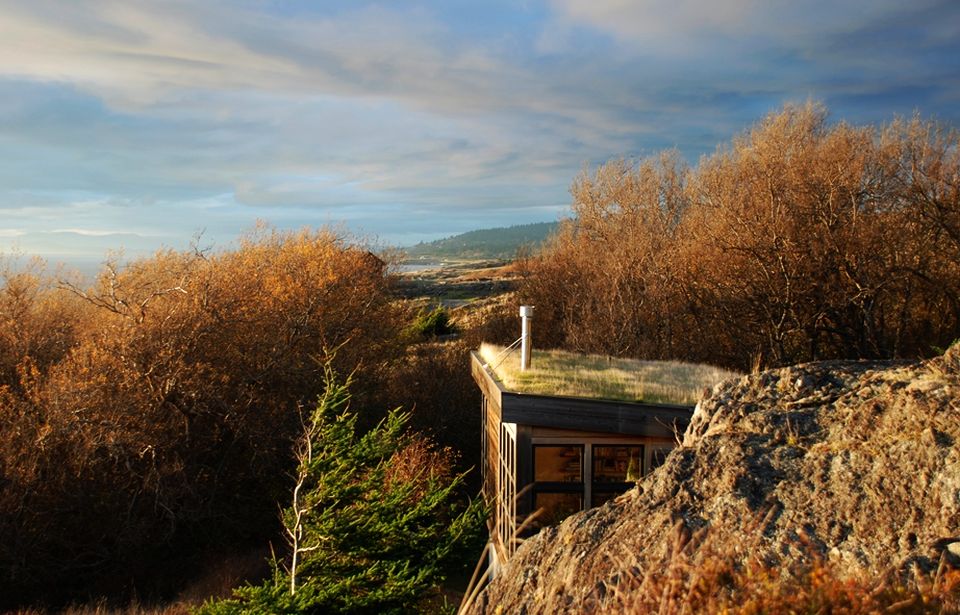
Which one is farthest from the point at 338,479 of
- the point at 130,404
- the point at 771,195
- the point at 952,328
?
the point at 952,328

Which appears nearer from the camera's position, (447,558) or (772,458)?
(772,458)

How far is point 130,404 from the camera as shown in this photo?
51.8ft

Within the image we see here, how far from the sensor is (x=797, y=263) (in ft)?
66.1

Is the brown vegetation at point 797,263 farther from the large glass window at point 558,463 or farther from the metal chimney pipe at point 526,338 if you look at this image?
the large glass window at point 558,463

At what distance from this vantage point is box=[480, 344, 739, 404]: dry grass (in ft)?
32.5

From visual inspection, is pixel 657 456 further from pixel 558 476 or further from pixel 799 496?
pixel 799 496

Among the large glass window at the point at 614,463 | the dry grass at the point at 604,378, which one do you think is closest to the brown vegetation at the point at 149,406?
the dry grass at the point at 604,378

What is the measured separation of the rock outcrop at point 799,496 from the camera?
4.32m

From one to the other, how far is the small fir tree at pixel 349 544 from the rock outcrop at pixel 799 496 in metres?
3.47

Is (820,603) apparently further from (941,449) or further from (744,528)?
(941,449)

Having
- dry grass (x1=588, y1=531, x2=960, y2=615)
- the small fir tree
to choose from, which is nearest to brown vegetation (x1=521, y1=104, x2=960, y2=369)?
the small fir tree

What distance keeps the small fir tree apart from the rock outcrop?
3469mm

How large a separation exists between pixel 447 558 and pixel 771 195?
50.4 feet

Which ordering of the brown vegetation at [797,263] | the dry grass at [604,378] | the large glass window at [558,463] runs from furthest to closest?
the brown vegetation at [797,263] → the dry grass at [604,378] → the large glass window at [558,463]
